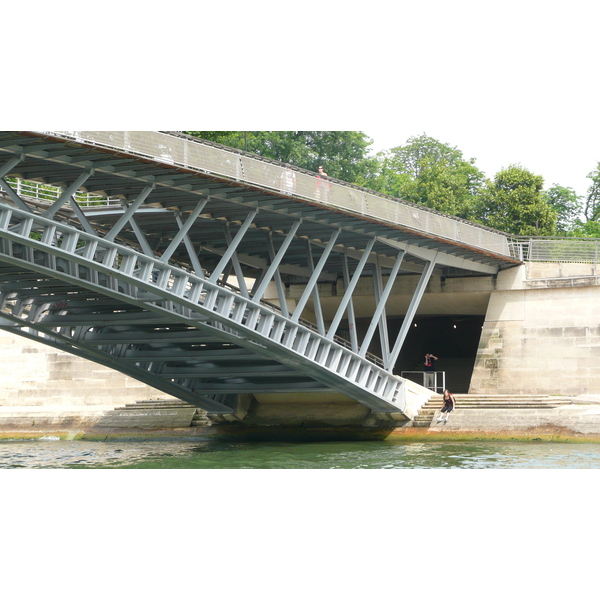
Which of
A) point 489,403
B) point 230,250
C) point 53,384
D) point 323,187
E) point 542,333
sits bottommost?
point 53,384

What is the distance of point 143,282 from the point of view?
20.4m

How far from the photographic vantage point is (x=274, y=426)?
109ft

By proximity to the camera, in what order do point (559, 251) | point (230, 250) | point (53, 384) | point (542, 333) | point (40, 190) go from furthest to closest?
1. point (53, 384)
2. point (559, 251)
3. point (542, 333)
4. point (40, 190)
5. point (230, 250)

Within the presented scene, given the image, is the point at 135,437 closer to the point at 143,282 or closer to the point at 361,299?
the point at 361,299

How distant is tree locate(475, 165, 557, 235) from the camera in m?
49.4

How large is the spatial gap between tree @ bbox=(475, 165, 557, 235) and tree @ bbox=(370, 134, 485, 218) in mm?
2768

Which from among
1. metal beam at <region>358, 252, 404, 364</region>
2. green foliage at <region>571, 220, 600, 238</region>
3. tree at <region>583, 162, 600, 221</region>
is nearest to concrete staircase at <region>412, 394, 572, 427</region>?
metal beam at <region>358, 252, 404, 364</region>

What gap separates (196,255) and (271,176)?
4878mm

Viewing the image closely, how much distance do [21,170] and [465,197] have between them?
41.4 metres

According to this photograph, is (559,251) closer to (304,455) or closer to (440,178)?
(304,455)

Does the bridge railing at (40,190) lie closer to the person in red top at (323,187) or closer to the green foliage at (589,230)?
the person in red top at (323,187)

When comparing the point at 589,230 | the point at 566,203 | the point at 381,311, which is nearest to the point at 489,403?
the point at 381,311

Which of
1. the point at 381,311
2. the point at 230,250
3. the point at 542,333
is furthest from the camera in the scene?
the point at 542,333

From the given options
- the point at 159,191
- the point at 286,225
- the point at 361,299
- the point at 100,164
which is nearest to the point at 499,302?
the point at 361,299
